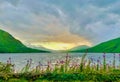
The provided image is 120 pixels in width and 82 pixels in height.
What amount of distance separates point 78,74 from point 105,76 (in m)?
1.22

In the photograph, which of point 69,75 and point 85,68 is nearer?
point 69,75

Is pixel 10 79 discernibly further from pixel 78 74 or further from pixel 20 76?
pixel 78 74

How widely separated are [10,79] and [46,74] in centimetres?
162

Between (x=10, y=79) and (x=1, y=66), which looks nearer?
(x=10, y=79)

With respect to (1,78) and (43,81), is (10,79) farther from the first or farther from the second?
(43,81)

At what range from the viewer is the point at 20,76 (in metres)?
16.1

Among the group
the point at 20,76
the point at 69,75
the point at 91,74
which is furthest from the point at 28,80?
the point at 91,74

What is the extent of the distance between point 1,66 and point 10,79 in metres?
1.85

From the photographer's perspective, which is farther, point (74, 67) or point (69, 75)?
point (74, 67)

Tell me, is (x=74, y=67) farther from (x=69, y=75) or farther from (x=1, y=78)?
(x=1, y=78)

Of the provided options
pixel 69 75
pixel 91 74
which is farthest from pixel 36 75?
pixel 91 74

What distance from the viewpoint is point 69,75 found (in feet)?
53.1

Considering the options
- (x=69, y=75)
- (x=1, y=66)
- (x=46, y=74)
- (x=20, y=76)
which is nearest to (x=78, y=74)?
(x=69, y=75)

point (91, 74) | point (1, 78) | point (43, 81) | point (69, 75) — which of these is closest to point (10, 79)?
point (1, 78)
